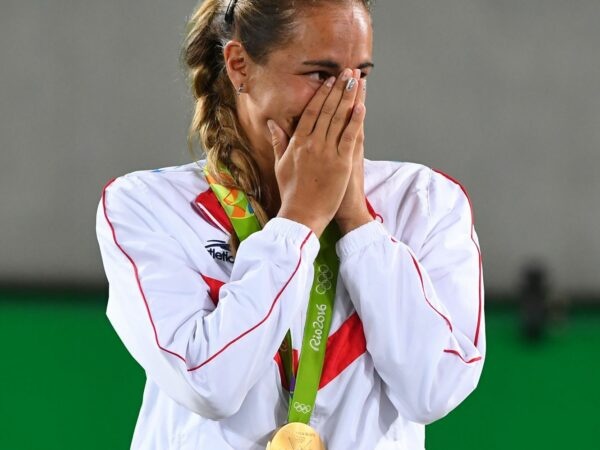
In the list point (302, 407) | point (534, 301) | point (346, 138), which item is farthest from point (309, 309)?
point (534, 301)

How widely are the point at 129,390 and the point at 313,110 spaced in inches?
124

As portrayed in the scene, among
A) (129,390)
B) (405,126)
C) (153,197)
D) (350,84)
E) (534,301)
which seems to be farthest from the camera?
(405,126)

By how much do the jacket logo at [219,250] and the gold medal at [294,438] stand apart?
0.34 metres

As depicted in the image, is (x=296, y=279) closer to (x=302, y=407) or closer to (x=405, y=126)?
(x=302, y=407)

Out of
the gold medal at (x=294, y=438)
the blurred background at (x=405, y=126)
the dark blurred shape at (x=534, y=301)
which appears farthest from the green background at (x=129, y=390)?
the gold medal at (x=294, y=438)

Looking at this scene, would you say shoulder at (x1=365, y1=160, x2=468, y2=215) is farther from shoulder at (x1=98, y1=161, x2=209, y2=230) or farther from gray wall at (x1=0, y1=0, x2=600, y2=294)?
gray wall at (x1=0, y1=0, x2=600, y2=294)

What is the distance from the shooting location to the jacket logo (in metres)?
1.87

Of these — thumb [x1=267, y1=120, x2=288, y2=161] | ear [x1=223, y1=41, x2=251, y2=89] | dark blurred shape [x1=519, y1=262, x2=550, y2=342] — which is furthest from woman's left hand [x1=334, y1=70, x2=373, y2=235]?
dark blurred shape [x1=519, y1=262, x2=550, y2=342]

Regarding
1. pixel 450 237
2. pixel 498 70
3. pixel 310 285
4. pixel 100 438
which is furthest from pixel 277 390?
pixel 498 70

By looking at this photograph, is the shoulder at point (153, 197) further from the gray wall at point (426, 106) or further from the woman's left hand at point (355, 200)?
the gray wall at point (426, 106)

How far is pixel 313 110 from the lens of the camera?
5.97 ft

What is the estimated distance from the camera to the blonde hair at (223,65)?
6.16 feet

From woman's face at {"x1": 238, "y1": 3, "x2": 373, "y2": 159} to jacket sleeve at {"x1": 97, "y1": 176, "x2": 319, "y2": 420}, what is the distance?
24cm

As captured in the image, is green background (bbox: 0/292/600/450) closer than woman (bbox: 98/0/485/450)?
No
